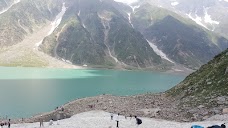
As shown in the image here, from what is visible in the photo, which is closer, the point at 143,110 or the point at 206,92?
the point at 206,92

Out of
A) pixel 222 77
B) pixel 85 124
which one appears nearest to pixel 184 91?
pixel 222 77

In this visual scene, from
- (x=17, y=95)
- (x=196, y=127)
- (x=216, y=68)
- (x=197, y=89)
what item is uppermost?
(x=17, y=95)

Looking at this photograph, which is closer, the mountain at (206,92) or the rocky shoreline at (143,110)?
the rocky shoreline at (143,110)

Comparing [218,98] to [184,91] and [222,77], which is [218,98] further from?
[184,91]

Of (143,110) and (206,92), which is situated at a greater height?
(206,92)

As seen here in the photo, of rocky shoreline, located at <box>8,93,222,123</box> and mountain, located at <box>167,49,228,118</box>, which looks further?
mountain, located at <box>167,49,228,118</box>

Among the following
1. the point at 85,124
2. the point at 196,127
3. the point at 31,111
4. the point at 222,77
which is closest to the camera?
the point at 196,127

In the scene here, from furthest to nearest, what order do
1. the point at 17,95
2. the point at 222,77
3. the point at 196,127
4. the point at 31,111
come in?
the point at 17,95 → the point at 31,111 → the point at 222,77 → the point at 196,127

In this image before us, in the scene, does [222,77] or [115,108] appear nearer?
[222,77]
